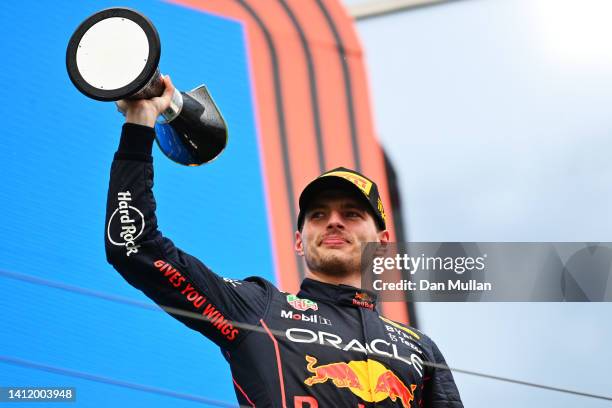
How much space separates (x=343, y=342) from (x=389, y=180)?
3.22 feet

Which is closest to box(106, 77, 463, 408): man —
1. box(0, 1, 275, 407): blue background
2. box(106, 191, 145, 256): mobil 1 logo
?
box(106, 191, 145, 256): mobil 1 logo

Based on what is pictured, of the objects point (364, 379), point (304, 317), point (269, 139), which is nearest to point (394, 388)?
point (364, 379)

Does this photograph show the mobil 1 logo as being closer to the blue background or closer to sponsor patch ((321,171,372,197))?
sponsor patch ((321,171,372,197))

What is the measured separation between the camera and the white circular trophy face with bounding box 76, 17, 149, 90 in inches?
43.8

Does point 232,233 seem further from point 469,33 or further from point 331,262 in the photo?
point 469,33

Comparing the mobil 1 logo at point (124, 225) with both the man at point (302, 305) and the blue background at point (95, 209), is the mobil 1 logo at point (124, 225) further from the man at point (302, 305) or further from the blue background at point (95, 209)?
the blue background at point (95, 209)

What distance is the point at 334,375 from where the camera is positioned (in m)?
1.22

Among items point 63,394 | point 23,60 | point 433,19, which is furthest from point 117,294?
point 433,19

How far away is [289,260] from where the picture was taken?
2.12 m

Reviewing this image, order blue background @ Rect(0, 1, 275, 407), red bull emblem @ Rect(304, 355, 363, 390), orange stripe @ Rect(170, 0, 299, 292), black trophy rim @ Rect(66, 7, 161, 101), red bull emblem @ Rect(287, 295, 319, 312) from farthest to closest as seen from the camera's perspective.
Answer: orange stripe @ Rect(170, 0, 299, 292) < blue background @ Rect(0, 1, 275, 407) < red bull emblem @ Rect(287, 295, 319, 312) < red bull emblem @ Rect(304, 355, 363, 390) < black trophy rim @ Rect(66, 7, 161, 101)

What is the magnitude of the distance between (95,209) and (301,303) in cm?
73

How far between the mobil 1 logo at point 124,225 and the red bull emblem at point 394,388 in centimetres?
41

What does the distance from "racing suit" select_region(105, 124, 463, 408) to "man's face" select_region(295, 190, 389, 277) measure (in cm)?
4

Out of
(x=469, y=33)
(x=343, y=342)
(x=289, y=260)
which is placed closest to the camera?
(x=343, y=342)
